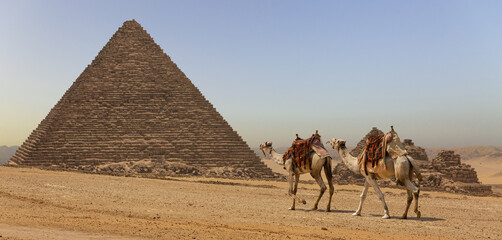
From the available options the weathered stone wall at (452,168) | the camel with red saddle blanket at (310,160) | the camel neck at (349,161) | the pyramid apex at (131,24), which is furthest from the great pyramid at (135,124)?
the camel neck at (349,161)

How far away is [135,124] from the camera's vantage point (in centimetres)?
3628

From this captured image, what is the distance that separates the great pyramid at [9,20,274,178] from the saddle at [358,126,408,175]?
69.4 ft

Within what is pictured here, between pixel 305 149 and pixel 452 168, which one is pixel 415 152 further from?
pixel 305 149

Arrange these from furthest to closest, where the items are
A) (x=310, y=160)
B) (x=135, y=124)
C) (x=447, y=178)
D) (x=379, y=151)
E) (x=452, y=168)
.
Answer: (x=135, y=124) → (x=452, y=168) → (x=447, y=178) → (x=310, y=160) → (x=379, y=151)

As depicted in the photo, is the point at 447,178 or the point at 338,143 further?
the point at 447,178

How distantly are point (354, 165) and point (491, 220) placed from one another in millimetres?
3889

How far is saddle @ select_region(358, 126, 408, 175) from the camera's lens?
10.5 meters

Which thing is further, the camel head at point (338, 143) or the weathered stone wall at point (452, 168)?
the weathered stone wall at point (452, 168)

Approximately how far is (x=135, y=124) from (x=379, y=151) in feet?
90.7

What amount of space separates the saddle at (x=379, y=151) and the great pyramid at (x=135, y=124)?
21.1 meters

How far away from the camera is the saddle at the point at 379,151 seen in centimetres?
1047

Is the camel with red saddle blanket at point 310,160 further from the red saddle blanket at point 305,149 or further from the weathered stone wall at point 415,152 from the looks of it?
the weathered stone wall at point 415,152

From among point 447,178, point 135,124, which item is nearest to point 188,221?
point 447,178

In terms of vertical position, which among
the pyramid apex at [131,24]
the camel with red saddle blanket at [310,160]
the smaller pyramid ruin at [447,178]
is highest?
the pyramid apex at [131,24]
